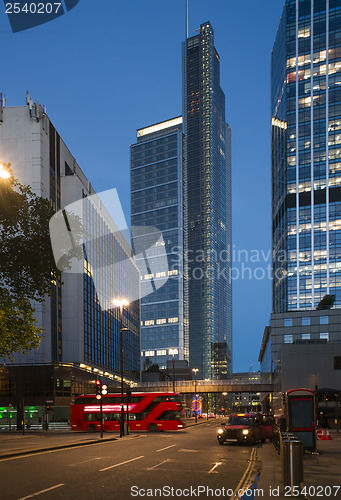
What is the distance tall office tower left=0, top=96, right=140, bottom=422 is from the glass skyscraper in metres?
52.7

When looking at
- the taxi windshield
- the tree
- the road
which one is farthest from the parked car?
the tree

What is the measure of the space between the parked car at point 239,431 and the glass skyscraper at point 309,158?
350ft

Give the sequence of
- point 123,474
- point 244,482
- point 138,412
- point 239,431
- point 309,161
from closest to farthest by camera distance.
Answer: point 244,482 < point 123,474 < point 239,431 < point 138,412 < point 309,161

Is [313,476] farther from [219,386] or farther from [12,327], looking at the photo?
[219,386]

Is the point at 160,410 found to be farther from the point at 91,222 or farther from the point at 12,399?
the point at 91,222

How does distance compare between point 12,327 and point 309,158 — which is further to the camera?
point 309,158

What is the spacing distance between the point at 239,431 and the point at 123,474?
15127 millimetres

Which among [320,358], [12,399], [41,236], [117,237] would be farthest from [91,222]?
[41,236]

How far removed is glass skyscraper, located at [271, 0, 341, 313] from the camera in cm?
13612

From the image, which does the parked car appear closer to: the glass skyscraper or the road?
the road

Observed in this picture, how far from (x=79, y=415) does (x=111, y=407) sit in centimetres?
312

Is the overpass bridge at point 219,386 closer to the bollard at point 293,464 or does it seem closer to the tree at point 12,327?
the tree at point 12,327

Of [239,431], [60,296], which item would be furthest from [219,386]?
[239,431]

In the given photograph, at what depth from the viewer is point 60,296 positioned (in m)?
89.1
